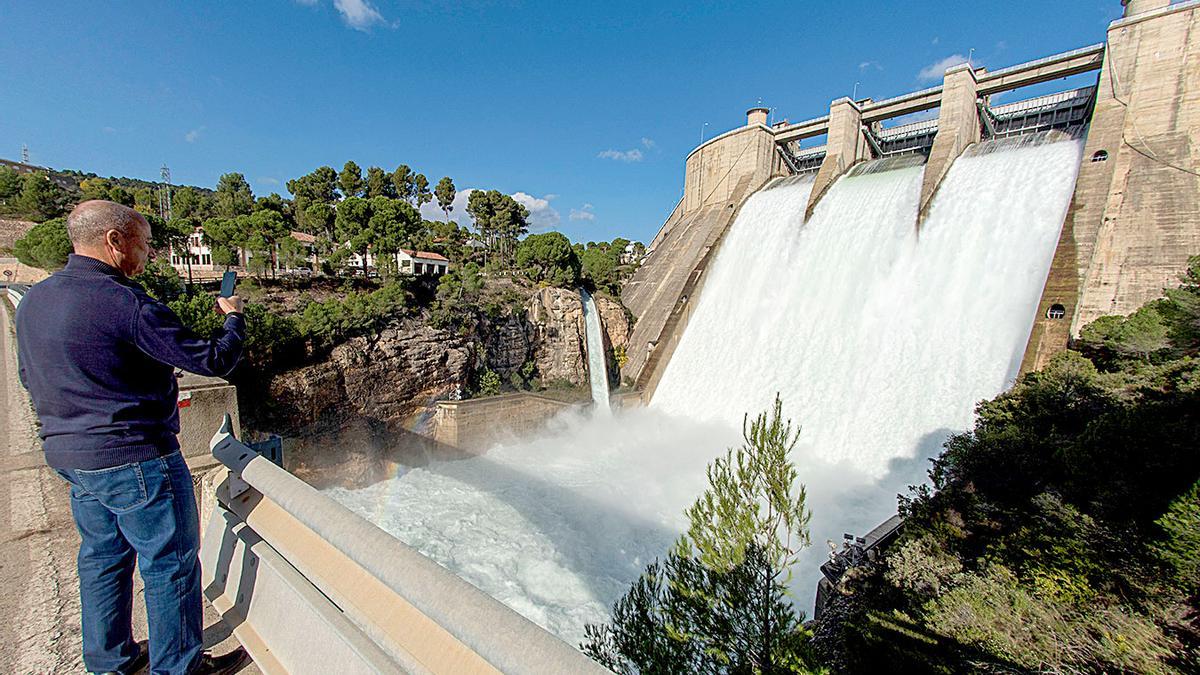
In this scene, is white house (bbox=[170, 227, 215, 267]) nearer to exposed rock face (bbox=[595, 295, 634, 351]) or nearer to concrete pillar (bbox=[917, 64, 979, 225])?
exposed rock face (bbox=[595, 295, 634, 351])

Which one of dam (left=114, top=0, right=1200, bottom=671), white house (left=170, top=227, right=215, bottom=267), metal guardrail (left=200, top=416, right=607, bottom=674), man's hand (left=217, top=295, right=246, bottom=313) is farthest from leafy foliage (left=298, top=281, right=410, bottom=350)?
white house (left=170, top=227, right=215, bottom=267)

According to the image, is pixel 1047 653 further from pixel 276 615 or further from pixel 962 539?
pixel 276 615

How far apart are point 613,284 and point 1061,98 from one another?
19.2 metres

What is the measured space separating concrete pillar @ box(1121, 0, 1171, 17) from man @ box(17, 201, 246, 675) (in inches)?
945

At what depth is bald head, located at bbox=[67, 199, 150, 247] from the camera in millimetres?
1769

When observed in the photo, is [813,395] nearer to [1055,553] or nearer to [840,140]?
[1055,553]

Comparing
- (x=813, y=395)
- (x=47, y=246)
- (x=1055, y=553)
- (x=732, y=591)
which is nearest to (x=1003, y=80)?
(x=813, y=395)

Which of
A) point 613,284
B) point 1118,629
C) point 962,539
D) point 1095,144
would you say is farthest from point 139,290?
point 613,284

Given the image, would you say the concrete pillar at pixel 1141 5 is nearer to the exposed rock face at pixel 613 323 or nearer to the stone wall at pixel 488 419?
the exposed rock face at pixel 613 323

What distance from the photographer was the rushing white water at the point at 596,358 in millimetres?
21422

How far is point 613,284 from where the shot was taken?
25766 mm

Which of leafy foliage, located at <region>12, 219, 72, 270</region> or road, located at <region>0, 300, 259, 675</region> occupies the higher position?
leafy foliage, located at <region>12, 219, 72, 270</region>

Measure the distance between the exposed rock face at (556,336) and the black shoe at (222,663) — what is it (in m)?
19.3

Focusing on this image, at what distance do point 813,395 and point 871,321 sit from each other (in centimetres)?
310
